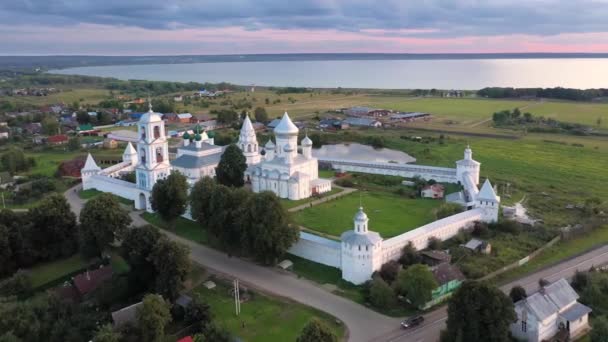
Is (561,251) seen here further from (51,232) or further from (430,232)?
(51,232)

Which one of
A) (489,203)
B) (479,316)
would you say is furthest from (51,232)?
(489,203)

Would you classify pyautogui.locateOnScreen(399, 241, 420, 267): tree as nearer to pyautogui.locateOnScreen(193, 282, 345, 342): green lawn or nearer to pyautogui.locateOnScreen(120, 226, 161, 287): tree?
pyautogui.locateOnScreen(193, 282, 345, 342): green lawn

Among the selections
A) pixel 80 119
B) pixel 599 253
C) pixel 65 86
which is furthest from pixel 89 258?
pixel 65 86

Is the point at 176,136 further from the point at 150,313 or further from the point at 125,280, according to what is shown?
the point at 150,313

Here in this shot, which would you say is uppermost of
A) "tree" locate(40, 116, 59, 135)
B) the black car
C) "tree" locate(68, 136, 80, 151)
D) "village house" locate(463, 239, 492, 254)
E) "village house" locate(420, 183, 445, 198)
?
"tree" locate(40, 116, 59, 135)

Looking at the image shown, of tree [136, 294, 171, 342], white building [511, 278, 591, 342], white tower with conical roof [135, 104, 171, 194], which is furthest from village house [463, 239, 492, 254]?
white tower with conical roof [135, 104, 171, 194]

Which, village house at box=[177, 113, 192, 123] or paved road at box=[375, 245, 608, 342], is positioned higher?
village house at box=[177, 113, 192, 123]

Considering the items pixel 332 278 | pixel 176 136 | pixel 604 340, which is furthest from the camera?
pixel 176 136
